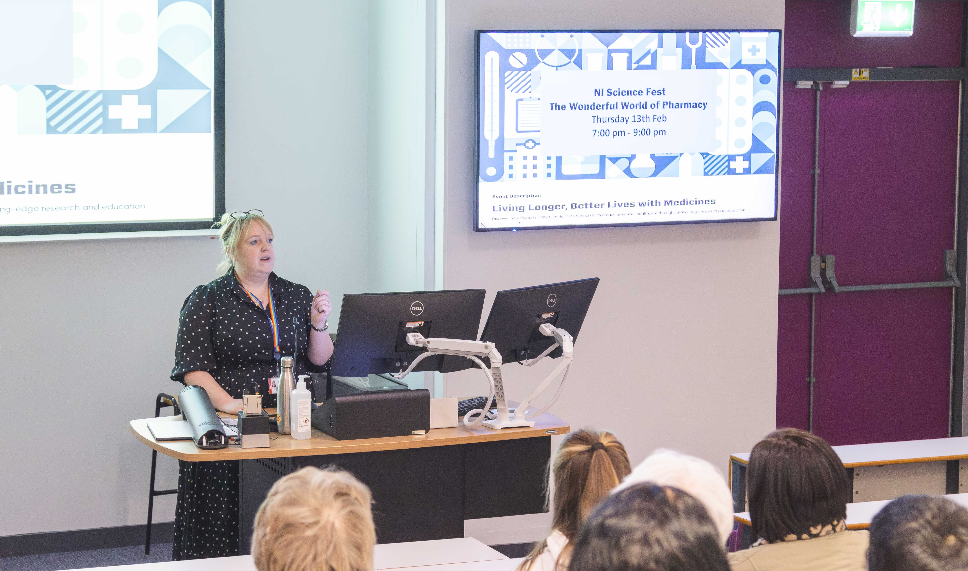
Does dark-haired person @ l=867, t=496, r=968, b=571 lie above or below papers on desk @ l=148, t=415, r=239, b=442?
above

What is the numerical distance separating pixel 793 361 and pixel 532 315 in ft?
9.14

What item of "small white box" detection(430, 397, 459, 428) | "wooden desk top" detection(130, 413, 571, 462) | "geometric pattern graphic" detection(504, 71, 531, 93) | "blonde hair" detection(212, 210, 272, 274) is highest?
"geometric pattern graphic" detection(504, 71, 531, 93)

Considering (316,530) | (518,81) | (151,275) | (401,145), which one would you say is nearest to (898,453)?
(518,81)

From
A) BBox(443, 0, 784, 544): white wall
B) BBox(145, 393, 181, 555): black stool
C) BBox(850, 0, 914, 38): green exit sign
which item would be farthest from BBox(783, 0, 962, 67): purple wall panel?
BBox(145, 393, 181, 555): black stool

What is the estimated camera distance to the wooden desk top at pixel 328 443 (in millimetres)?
3361

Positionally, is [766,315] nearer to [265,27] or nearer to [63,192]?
[265,27]

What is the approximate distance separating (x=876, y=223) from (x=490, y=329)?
3.24 metres

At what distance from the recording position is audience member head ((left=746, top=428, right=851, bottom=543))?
7.38ft

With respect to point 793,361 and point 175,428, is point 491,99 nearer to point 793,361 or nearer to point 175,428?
point 175,428

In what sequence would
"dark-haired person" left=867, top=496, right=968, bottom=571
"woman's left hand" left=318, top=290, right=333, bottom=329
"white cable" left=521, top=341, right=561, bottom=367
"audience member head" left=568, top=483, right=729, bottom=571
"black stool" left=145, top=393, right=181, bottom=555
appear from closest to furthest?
1. "audience member head" left=568, top=483, right=729, bottom=571
2. "dark-haired person" left=867, top=496, right=968, bottom=571
3. "white cable" left=521, top=341, right=561, bottom=367
4. "woman's left hand" left=318, top=290, right=333, bottom=329
5. "black stool" left=145, top=393, right=181, bottom=555

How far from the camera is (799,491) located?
2250 millimetres

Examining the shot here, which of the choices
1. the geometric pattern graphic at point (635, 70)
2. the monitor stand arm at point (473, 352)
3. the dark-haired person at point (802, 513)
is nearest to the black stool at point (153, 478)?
the monitor stand arm at point (473, 352)

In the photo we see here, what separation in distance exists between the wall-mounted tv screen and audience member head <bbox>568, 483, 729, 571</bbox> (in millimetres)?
3743

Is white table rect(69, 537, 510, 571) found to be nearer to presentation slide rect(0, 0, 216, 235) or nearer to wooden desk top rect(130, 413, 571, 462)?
wooden desk top rect(130, 413, 571, 462)
